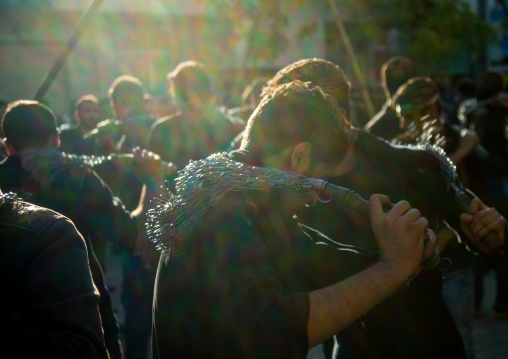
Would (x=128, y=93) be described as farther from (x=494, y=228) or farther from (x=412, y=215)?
(x=412, y=215)

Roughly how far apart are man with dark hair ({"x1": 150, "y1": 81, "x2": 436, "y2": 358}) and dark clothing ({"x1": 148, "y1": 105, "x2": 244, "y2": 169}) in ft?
7.29

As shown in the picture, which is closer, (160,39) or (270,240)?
(270,240)

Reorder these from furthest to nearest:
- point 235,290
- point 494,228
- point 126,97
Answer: point 126,97, point 494,228, point 235,290

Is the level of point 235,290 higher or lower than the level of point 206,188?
lower

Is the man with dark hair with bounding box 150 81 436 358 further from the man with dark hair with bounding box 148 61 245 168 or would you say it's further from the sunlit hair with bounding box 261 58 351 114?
the man with dark hair with bounding box 148 61 245 168

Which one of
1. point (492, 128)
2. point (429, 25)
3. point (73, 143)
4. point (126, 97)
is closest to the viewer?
point (126, 97)

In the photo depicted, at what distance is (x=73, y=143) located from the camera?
5.24 metres

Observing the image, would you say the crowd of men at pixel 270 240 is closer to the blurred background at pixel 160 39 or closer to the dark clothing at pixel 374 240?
the dark clothing at pixel 374 240

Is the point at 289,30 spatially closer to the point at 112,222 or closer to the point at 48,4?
the point at 48,4

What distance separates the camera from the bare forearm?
5.20 feet

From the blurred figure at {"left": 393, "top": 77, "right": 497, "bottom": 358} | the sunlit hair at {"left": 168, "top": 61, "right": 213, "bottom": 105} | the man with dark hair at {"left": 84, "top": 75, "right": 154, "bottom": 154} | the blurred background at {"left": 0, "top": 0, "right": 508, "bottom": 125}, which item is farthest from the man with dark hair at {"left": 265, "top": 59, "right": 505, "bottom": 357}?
the blurred background at {"left": 0, "top": 0, "right": 508, "bottom": 125}

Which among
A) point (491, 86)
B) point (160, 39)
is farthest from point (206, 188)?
point (160, 39)

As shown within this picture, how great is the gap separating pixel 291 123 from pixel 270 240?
1.17 feet

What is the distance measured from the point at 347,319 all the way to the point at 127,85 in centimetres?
389
